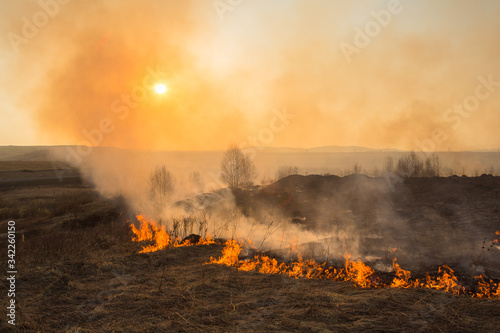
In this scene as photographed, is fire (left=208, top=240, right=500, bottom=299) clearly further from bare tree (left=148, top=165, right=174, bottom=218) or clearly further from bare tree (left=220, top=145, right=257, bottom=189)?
bare tree (left=220, top=145, right=257, bottom=189)

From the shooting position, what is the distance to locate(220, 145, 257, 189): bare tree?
Answer: 40.4 meters

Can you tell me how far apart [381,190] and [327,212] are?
5384 millimetres

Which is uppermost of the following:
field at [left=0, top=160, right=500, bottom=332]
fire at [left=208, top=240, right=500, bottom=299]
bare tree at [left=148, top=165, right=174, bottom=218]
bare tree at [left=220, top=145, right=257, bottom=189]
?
bare tree at [left=220, top=145, right=257, bottom=189]

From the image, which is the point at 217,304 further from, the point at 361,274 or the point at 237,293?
the point at 361,274

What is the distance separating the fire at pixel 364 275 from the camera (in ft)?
25.7

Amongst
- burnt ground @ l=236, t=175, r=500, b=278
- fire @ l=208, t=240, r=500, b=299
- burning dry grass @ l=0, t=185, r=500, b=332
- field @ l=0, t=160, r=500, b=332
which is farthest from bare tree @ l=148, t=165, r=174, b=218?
burning dry grass @ l=0, t=185, r=500, b=332

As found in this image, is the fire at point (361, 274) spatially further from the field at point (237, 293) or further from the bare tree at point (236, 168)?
the bare tree at point (236, 168)

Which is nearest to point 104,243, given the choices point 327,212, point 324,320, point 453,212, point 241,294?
point 241,294

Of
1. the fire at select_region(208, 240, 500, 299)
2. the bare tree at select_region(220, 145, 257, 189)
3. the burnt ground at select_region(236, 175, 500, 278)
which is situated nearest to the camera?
the fire at select_region(208, 240, 500, 299)

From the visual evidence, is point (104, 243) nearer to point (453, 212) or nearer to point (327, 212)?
point (327, 212)

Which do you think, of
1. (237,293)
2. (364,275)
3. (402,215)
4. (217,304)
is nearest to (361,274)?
(364,275)

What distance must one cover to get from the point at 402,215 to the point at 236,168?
1030 inches

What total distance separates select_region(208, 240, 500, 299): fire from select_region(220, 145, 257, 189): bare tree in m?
28.9

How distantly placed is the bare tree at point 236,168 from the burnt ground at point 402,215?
42.6ft
